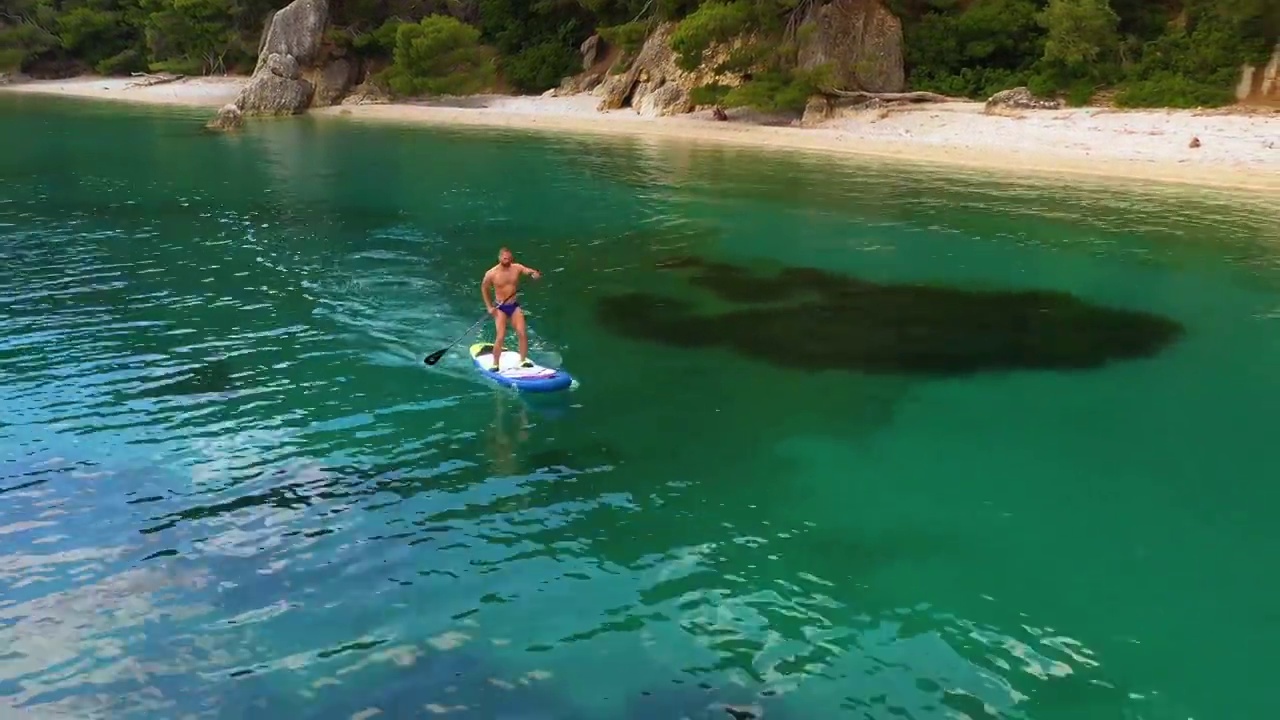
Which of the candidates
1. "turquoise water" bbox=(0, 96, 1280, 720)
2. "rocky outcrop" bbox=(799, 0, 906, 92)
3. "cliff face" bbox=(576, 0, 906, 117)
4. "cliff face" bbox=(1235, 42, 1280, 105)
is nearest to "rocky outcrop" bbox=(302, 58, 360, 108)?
"cliff face" bbox=(576, 0, 906, 117)

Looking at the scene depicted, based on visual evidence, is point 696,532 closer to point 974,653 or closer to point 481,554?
point 481,554

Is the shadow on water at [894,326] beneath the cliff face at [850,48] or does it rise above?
beneath

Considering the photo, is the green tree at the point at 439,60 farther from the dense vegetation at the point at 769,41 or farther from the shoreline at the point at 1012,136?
the shoreline at the point at 1012,136

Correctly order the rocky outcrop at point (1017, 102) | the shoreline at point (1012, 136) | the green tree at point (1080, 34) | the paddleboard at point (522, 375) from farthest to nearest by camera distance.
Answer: the rocky outcrop at point (1017, 102)
the green tree at point (1080, 34)
the shoreline at point (1012, 136)
the paddleboard at point (522, 375)

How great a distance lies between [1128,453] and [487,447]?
9.11 meters

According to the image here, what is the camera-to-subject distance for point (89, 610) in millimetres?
9578

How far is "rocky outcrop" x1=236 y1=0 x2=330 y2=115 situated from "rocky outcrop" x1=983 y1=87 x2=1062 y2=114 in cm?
4679

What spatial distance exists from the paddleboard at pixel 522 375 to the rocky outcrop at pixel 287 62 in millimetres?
57370

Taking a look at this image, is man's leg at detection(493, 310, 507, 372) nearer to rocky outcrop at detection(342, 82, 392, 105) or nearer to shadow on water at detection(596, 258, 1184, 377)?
shadow on water at detection(596, 258, 1184, 377)

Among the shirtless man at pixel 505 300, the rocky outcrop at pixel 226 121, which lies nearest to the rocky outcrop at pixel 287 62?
the rocky outcrop at pixel 226 121

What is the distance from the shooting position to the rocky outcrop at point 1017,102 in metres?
43.6

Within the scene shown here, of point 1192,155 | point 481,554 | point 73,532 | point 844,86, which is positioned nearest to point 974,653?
point 481,554

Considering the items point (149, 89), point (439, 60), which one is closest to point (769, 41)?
point (439, 60)

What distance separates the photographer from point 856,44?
161 feet
